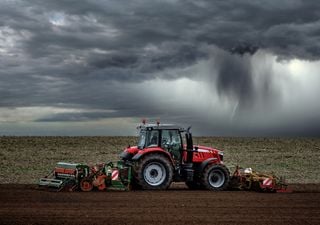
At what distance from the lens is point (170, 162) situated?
1962 cm

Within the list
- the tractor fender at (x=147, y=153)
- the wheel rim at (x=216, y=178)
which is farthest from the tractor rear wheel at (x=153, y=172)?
the wheel rim at (x=216, y=178)

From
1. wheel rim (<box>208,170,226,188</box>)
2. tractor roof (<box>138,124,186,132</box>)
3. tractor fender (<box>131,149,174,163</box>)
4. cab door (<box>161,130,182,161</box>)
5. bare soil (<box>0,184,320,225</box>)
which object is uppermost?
tractor roof (<box>138,124,186,132</box>)

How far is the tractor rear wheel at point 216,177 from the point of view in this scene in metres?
19.9

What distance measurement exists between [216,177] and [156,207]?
5.51 m

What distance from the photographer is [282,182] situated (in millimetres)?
21188

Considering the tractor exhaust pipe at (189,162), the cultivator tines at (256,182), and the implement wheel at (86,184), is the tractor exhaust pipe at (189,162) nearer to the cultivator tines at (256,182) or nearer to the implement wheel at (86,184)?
the cultivator tines at (256,182)

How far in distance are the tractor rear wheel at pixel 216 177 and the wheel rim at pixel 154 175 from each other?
1.59 m

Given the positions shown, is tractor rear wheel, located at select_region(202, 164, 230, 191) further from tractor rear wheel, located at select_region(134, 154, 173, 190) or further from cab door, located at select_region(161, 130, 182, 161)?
tractor rear wheel, located at select_region(134, 154, 173, 190)

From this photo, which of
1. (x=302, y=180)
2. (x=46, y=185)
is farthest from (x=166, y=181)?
(x=302, y=180)

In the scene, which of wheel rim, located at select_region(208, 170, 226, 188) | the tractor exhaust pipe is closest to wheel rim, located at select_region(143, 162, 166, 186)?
the tractor exhaust pipe

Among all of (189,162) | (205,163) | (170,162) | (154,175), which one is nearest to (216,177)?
(205,163)

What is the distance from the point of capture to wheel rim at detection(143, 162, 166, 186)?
19.5 m

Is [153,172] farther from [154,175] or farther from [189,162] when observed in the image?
[189,162]

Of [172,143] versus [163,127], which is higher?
[163,127]
